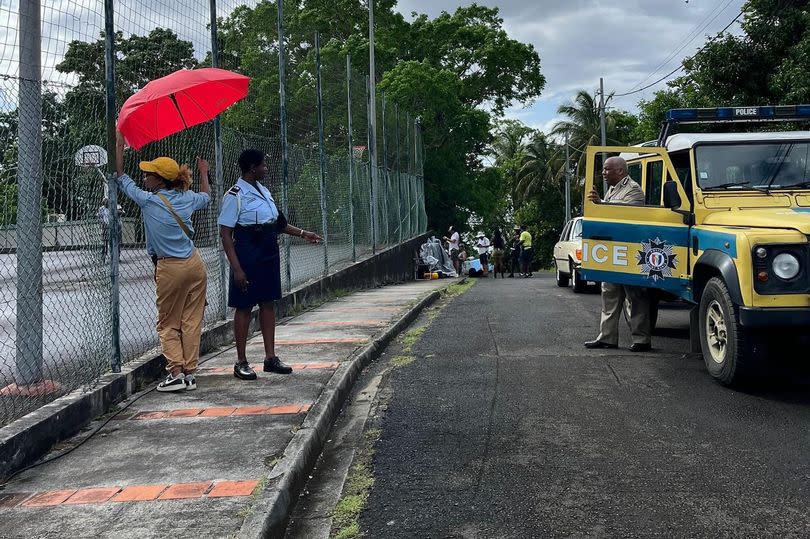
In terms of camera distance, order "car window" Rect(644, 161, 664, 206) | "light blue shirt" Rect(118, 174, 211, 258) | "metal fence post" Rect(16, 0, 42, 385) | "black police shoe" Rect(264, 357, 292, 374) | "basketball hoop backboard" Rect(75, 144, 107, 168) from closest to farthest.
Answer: "metal fence post" Rect(16, 0, 42, 385)
"basketball hoop backboard" Rect(75, 144, 107, 168)
"light blue shirt" Rect(118, 174, 211, 258)
"black police shoe" Rect(264, 357, 292, 374)
"car window" Rect(644, 161, 664, 206)

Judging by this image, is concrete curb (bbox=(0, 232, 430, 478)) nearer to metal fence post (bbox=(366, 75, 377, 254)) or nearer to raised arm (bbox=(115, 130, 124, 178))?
A: raised arm (bbox=(115, 130, 124, 178))

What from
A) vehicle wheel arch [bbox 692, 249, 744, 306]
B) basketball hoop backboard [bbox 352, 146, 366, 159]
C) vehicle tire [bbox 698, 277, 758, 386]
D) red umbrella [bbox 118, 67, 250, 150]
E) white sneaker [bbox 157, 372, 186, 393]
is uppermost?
basketball hoop backboard [bbox 352, 146, 366, 159]

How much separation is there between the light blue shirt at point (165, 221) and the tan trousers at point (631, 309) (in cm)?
439

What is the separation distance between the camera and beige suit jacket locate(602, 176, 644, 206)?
8.30 metres

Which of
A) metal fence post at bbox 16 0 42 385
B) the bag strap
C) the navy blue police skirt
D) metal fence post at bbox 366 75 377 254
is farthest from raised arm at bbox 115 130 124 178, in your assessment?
metal fence post at bbox 366 75 377 254

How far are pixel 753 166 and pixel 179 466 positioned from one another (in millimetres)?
5931

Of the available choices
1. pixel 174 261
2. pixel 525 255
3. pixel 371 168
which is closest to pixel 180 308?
pixel 174 261

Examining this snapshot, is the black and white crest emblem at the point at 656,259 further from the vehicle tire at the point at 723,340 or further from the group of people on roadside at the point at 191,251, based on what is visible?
the group of people on roadside at the point at 191,251

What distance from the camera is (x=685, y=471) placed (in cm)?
470

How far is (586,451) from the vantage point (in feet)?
16.8

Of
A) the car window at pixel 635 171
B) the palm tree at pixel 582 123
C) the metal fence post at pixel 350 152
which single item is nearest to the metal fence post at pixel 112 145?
the car window at pixel 635 171

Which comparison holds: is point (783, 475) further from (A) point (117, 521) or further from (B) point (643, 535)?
(A) point (117, 521)

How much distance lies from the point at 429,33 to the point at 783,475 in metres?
34.9

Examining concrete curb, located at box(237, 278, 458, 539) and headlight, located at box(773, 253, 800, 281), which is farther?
headlight, located at box(773, 253, 800, 281)
